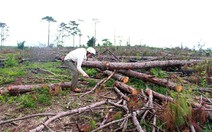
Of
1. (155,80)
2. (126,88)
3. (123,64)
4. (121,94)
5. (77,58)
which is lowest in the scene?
(121,94)

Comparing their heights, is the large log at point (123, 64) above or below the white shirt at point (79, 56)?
below

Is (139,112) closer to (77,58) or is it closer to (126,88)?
(126,88)

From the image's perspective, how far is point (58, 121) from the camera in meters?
5.30

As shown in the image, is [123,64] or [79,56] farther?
[123,64]

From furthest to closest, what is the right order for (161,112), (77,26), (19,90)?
(77,26)
(19,90)
(161,112)

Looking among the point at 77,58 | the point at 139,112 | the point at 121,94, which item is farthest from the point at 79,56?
the point at 139,112

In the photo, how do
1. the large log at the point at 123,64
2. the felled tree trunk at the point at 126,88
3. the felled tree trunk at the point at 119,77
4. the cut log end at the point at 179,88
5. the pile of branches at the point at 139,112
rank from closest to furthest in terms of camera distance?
the pile of branches at the point at 139,112
the felled tree trunk at the point at 126,88
the cut log end at the point at 179,88
the felled tree trunk at the point at 119,77
the large log at the point at 123,64

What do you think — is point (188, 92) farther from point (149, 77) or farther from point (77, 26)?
point (77, 26)

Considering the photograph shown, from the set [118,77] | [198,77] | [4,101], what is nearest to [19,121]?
[4,101]

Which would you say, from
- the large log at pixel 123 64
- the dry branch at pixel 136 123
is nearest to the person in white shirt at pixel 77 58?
the large log at pixel 123 64

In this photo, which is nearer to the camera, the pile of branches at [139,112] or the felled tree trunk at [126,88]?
the pile of branches at [139,112]

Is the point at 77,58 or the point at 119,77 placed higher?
the point at 77,58

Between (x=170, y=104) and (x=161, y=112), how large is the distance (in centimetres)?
67

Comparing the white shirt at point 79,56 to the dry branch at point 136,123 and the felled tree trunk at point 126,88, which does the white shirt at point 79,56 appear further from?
the dry branch at point 136,123
